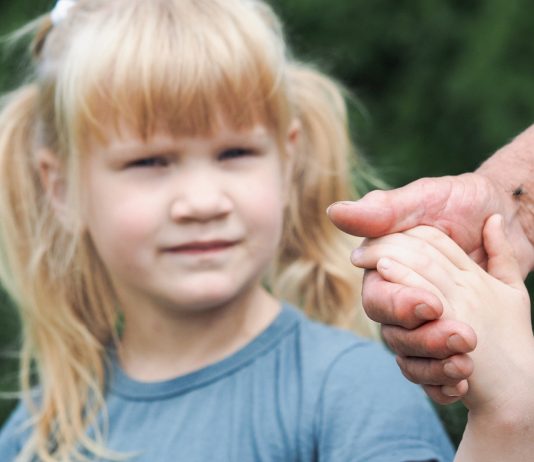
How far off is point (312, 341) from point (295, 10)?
2.30 m

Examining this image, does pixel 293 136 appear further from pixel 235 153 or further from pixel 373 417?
pixel 373 417

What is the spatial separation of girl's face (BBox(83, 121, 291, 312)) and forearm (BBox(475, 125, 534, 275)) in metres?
0.51

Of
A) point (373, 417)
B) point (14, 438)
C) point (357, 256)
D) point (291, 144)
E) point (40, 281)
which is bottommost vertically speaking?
point (14, 438)

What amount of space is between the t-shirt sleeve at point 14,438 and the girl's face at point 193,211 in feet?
1.65

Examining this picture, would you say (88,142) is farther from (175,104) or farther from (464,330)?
(464,330)

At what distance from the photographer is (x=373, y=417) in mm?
1981

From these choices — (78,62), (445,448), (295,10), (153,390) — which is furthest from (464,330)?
(295,10)

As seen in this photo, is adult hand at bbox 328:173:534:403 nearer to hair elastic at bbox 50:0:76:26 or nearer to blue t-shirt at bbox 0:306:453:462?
blue t-shirt at bbox 0:306:453:462

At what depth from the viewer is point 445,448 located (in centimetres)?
204

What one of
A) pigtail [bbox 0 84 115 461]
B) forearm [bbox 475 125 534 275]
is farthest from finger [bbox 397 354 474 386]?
pigtail [bbox 0 84 115 461]

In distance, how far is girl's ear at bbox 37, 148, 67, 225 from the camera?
250 cm

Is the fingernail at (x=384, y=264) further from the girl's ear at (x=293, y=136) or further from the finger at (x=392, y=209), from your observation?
the girl's ear at (x=293, y=136)

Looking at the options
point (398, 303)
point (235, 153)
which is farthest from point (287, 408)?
point (398, 303)

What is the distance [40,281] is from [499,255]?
1340mm
